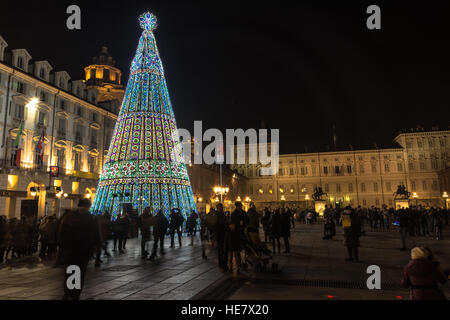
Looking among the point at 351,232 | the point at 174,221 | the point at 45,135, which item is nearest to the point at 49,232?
the point at 174,221

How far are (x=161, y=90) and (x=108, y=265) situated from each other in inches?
424

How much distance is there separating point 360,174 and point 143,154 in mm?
69651

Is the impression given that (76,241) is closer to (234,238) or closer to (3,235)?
(234,238)

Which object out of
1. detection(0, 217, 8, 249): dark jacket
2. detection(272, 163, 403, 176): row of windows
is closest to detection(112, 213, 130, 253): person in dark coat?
detection(0, 217, 8, 249): dark jacket

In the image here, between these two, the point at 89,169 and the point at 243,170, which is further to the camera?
the point at 243,170

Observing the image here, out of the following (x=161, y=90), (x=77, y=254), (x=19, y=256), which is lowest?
(x=19, y=256)

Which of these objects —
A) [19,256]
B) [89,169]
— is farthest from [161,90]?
[89,169]

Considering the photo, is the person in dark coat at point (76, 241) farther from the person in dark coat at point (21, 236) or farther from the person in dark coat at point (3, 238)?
the person in dark coat at point (21, 236)

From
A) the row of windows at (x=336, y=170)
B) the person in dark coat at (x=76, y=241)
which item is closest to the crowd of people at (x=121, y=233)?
the person in dark coat at (x=76, y=241)

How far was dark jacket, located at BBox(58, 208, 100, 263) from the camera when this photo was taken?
16.1 ft

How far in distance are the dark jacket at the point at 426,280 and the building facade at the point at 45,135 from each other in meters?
21.9

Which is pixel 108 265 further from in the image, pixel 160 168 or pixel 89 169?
pixel 89 169

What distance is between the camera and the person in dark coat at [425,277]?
3.63m
